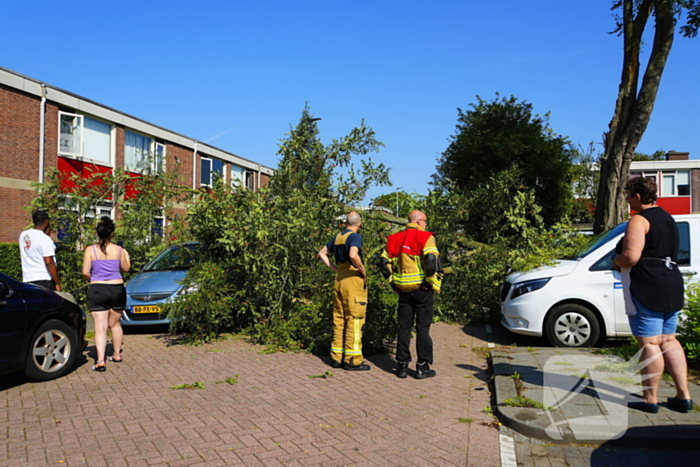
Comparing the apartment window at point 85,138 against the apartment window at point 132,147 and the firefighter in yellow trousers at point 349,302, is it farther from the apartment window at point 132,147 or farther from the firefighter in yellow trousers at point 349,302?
the firefighter in yellow trousers at point 349,302

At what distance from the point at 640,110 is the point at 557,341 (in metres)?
7.74

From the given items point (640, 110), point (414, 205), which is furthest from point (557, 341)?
point (640, 110)

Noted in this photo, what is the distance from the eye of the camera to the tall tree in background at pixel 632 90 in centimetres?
1270

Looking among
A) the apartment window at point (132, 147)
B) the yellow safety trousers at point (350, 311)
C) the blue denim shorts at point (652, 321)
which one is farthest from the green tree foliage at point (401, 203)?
the apartment window at point (132, 147)

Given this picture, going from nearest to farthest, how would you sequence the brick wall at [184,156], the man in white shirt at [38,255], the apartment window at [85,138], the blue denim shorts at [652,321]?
the blue denim shorts at [652,321], the man in white shirt at [38,255], the apartment window at [85,138], the brick wall at [184,156]

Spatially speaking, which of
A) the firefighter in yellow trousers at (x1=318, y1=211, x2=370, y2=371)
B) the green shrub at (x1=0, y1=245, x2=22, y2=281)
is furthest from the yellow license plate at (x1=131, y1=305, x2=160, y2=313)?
the green shrub at (x1=0, y1=245, x2=22, y2=281)

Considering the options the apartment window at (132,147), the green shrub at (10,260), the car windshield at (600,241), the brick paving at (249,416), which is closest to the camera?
the brick paving at (249,416)

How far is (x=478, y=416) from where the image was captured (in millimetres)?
5125

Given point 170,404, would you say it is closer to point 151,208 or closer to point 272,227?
point 272,227

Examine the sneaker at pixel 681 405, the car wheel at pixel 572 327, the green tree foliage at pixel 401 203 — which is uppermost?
the green tree foliage at pixel 401 203

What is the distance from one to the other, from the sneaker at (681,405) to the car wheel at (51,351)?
6245 millimetres

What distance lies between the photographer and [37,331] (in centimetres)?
604

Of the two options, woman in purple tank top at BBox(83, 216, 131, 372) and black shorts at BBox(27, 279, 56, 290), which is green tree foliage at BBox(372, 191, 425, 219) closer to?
woman in purple tank top at BBox(83, 216, 131, 372)

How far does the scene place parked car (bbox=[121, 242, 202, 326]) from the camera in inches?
361
